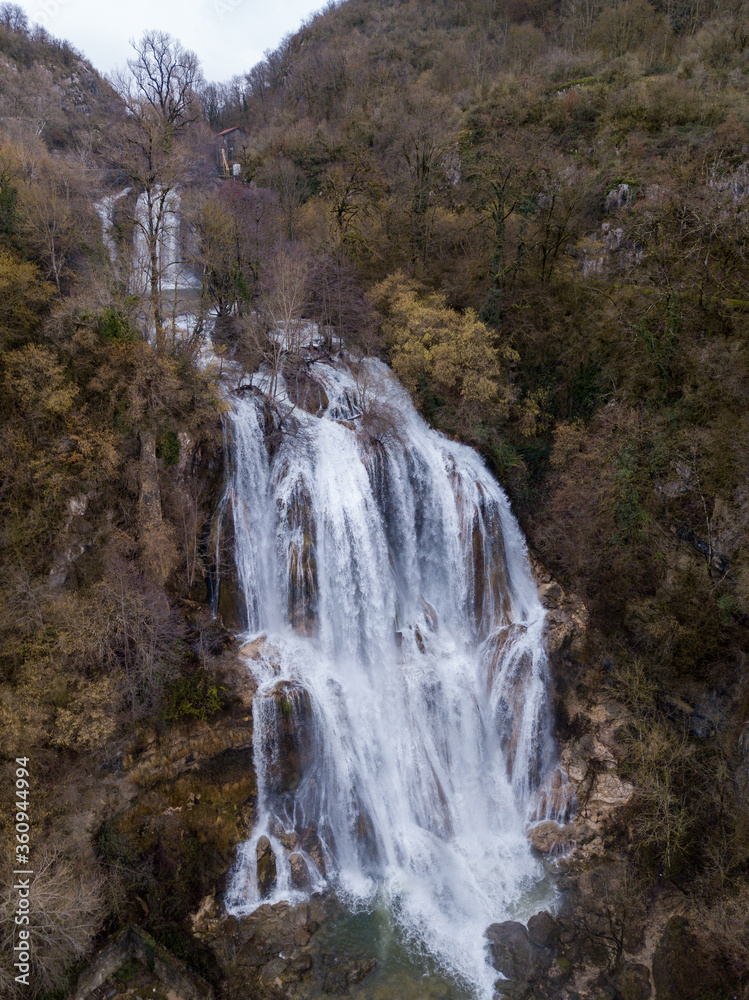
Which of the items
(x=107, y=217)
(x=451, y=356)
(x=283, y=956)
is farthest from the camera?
(x=107, y=217)

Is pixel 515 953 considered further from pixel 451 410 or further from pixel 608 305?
pixel 608 305

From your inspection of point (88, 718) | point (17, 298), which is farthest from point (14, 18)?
point (88, 718)

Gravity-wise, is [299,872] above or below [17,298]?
below

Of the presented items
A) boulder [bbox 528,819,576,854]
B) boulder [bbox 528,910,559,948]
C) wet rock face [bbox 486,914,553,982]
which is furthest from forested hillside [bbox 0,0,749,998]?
wet rock face [bbox 486,914,553,982]

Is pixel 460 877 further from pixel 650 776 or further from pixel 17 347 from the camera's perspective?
pixel 17 347

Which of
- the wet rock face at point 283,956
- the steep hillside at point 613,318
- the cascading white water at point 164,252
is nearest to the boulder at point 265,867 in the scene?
the wet rock face at point 283,956
